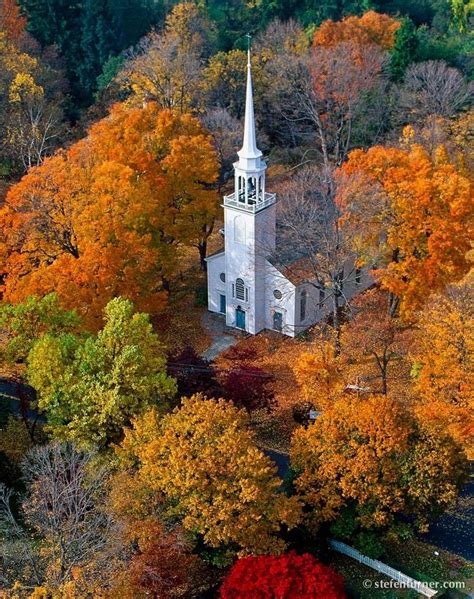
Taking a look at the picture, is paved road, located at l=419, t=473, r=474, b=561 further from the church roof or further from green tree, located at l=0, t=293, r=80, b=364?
green tree, located at l=0, t=293, r=80, b=364

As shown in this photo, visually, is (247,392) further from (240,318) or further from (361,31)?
(361,31)

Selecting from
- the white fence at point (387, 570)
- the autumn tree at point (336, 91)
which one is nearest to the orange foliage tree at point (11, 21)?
the autumn tree at point (336, 91)

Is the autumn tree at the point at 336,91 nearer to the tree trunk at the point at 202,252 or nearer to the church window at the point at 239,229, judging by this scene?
the tree trunk at the point at 202,252

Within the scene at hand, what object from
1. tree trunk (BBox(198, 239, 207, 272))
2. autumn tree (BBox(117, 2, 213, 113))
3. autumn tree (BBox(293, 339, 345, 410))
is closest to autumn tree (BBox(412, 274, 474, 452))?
autumn tree (BBox(293, 339, 345, 410))

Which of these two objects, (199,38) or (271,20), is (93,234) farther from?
(271,20)

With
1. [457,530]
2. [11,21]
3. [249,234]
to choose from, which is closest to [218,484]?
[457,530]

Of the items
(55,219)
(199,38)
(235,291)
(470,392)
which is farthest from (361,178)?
(199,38)
